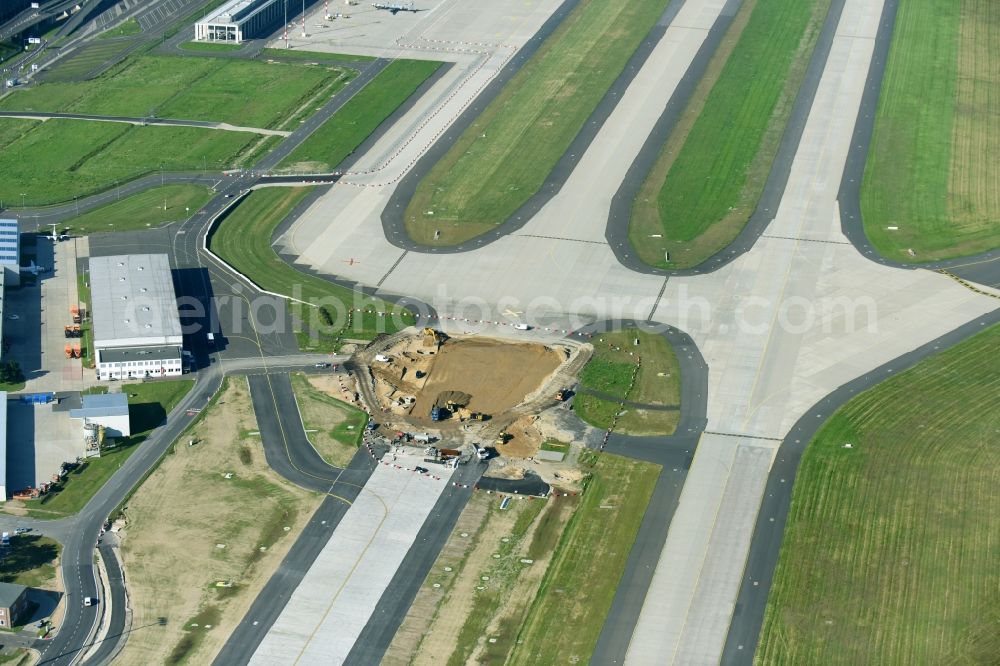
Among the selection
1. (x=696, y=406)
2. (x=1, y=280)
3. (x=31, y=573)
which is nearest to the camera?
(x=31, y=573)

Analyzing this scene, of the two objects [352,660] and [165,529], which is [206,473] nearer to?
[165,529]

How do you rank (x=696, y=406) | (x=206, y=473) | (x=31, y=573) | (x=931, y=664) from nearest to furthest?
(x=931, y=664) < (x=31, y=573) < (x=206, y=473) < (x=696, y=406)

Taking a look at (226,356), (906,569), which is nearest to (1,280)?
(226,356)

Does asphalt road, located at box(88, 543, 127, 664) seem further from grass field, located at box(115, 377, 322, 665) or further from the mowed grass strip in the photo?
the mowed grass strip

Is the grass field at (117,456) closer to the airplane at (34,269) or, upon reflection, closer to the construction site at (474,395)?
the construction site at (474,395)

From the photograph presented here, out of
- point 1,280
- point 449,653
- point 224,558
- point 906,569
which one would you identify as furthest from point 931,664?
point 1,280

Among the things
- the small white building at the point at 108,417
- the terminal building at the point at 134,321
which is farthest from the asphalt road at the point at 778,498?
the terminal building at the point at 134,321

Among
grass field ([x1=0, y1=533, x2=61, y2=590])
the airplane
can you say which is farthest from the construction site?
the airplane

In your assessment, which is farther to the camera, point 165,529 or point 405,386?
point 405,386
